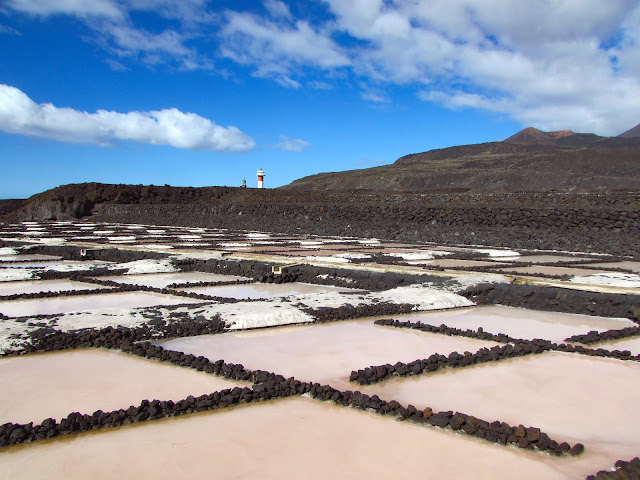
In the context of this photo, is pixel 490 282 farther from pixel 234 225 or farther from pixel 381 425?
pixel 234 225

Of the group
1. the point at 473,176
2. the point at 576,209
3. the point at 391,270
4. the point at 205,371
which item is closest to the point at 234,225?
the point at 576,209

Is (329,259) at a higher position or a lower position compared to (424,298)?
higher

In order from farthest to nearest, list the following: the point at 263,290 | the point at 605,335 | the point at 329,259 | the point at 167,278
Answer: the point at 329,259, the point at 167,278, the point at 263,290, the point at 605,335

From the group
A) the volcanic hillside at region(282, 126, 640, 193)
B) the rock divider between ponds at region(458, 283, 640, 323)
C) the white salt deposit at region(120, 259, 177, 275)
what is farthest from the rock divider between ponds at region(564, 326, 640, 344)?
the volcanic hillside at region(282, 126, 640, 193)

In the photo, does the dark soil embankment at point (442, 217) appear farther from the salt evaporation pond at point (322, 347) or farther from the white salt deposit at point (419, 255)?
the salt evaporation pond at point (322, 347)

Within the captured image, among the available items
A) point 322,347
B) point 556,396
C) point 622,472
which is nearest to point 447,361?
point 556,396

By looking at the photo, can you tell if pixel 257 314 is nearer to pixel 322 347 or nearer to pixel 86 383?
pixel 322 347

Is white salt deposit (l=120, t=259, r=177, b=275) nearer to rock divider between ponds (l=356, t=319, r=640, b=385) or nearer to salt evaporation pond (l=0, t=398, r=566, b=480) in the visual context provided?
rock divider between ponds (l=356, t=319, r=640, b=385)
